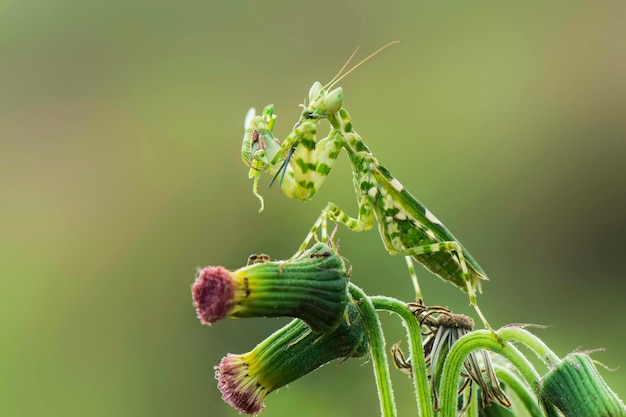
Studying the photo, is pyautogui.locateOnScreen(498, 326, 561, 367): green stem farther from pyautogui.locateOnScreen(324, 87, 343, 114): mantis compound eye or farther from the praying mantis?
pyautogui.locateOnScreen(324, 87, 343, 114): mantis compound eye

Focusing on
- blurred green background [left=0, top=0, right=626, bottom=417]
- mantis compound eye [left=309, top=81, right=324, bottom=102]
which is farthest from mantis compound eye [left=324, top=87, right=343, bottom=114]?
blurred green background [left=0, top=0, right=626, bottom=417]

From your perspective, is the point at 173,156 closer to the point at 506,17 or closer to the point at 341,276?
the point at 506,17

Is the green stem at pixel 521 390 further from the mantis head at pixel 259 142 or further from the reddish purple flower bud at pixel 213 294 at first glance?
the mantis head at pixel 259 142

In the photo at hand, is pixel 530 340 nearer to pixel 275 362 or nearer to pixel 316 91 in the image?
pixel 275 362

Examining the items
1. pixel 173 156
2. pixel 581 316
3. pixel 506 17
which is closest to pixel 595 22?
pixel 506 17

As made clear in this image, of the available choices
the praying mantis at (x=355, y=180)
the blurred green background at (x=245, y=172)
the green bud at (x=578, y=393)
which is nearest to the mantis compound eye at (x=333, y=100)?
the praying mantis at (x=355, y=180)
